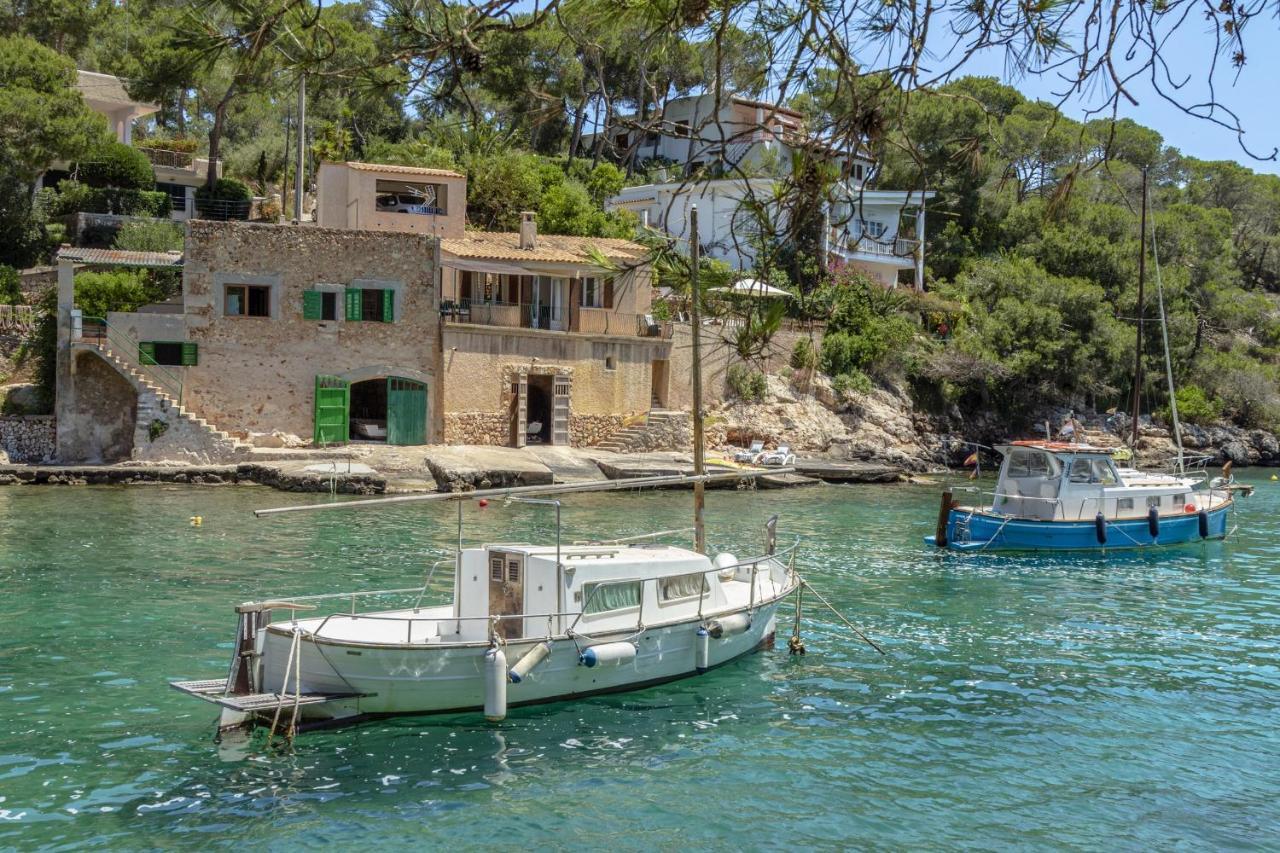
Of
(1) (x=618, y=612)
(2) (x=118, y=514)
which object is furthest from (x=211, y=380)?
(1) (x=618, y=612)

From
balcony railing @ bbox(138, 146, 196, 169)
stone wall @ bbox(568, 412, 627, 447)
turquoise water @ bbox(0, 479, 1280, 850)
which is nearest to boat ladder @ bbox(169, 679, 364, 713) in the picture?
turquoise water @ bbox(0, 479, 1280, 850)

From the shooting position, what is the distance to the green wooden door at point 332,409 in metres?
38.1

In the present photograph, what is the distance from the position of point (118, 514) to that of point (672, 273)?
25208 mm

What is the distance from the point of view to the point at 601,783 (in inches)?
476

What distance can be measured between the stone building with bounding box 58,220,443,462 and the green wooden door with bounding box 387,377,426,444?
4cm

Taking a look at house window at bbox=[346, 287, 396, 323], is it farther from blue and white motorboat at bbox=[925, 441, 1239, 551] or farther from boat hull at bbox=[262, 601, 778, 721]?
boat hull at bbox=[262, 601, 778, 721]

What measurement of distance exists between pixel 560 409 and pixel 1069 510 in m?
18.6

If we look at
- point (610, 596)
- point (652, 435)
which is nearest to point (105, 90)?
point (652, 435)

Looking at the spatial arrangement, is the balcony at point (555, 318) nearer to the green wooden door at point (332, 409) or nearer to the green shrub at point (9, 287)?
the green wooden door at point (332, 409)

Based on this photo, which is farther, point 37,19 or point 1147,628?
point 37,19

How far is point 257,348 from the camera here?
124 ft

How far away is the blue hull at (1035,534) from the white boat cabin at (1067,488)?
0.38m

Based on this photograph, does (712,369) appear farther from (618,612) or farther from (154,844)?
(154,844)

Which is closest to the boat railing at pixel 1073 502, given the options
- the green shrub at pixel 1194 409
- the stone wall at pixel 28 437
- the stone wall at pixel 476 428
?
the stone wall at pixel 476 428
